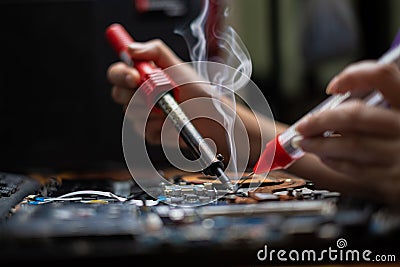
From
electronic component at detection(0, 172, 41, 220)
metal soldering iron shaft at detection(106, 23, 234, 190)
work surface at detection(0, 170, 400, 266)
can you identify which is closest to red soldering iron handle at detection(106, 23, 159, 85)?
metal soldering iron shaft at detection(106, 23, 234, 190)

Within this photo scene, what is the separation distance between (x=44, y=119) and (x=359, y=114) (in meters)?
0.68

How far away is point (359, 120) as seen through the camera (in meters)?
0.40

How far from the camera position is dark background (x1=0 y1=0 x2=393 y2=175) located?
977 millimetres

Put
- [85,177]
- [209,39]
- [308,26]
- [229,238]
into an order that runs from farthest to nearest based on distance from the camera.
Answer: [308,26]
[209,39]
[85,177]
[229,238]

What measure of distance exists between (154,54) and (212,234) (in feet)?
1.28

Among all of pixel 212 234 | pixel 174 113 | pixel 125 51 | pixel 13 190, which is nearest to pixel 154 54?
pixel 125 51

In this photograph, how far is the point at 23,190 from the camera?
0.49 metres

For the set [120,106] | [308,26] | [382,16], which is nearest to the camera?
[120,106]

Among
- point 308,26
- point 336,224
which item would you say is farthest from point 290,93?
point 336,224

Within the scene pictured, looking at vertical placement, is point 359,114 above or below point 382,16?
below

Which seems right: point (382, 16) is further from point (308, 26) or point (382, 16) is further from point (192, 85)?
point (192, 85)

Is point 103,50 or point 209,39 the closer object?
point 209,39

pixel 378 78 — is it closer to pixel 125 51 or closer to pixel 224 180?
pixel 224 180

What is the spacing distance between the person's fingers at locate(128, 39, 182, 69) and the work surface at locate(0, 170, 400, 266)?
0.31 metres
